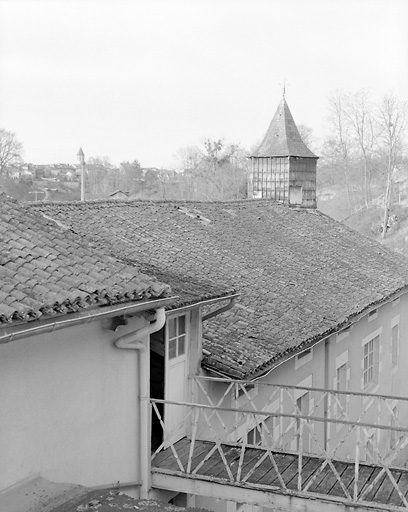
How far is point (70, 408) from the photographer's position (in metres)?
6.35

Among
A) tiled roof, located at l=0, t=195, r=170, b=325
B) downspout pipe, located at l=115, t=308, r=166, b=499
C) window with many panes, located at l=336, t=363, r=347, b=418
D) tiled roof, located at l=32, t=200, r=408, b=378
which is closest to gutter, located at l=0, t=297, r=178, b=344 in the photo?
tiled roof, located at l=0, t=195, r=170, b=325

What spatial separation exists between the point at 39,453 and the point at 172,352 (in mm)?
2611

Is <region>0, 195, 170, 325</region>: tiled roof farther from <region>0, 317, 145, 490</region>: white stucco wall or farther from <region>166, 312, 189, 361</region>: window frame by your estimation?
<region>166, 312, 189, 361</region>: window frame

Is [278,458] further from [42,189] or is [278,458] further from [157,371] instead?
[42,189]

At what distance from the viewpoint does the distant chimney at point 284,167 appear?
21641 mm

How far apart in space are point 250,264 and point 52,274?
25.8 feet

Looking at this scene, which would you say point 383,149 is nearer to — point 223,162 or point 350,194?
point 350,194

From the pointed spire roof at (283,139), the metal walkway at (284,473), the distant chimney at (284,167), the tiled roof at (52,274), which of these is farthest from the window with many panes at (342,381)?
the pointed spire roof at (283,139)

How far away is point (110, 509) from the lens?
19.0 feet

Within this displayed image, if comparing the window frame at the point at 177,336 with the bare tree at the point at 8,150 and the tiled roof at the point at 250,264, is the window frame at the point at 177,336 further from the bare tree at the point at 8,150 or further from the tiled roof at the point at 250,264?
the bare tree at the point at 8,150

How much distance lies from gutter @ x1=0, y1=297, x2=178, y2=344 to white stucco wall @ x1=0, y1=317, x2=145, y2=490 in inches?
14.8

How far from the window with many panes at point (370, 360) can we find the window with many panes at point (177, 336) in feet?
26.1

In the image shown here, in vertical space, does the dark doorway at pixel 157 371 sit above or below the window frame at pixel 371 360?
above

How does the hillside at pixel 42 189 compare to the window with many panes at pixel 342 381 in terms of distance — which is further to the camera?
the hillside at pixel 42 189
